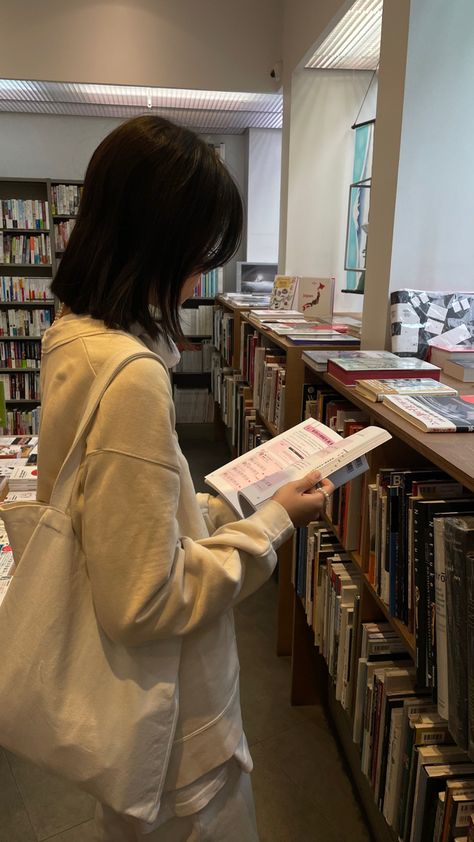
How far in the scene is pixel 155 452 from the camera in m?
0.70

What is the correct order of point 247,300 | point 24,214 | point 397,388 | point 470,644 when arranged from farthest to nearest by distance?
point 24,214, point 247,300, point 397,388, point 470,644

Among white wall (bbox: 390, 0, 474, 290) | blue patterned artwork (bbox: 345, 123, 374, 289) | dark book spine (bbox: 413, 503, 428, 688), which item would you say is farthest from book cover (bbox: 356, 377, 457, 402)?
blue patterned artwork (bbox: 345, 123, 374, 289)

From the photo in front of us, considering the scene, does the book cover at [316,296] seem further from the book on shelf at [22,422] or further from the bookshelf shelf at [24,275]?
the book on shelf at [22,422]

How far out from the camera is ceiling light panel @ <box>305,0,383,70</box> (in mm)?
2486

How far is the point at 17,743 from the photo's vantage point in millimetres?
802

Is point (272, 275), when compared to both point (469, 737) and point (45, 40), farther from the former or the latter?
point (469, 737)

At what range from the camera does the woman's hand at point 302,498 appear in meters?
0.93

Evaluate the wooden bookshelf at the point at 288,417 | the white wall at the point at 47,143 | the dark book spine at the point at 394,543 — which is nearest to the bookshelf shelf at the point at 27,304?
the white wall at the point at 47,143

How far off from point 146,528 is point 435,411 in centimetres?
69

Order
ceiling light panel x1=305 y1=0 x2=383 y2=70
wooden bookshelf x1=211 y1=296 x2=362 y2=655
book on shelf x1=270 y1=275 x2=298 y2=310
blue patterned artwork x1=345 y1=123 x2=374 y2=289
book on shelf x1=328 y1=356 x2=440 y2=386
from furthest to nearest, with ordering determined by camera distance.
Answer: book on shelf x1=270 y1=275 x2=298 y2=310 < blue patterned artwork x1=345 y1=123 x2=374 y2=289 < ceiling light panel x1=305 y1=0 x2=383 y2=70 < wooden bookshelf x1=211 y1=296 x2=362 y2=655 < book on shelf x1=328 y1=356 x2=440 y2=386

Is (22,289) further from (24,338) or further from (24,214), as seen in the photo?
(24,214)

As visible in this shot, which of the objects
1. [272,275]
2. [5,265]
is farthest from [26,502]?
[5,265]

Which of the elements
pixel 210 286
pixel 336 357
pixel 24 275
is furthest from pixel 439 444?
pixel 24 275

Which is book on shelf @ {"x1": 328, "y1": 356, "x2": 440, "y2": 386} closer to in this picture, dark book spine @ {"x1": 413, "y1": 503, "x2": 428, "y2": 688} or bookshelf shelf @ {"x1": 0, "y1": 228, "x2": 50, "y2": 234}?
dark book spine @ {"x1": 413, "y1": 503, "x2": 428, "y2": 688}
